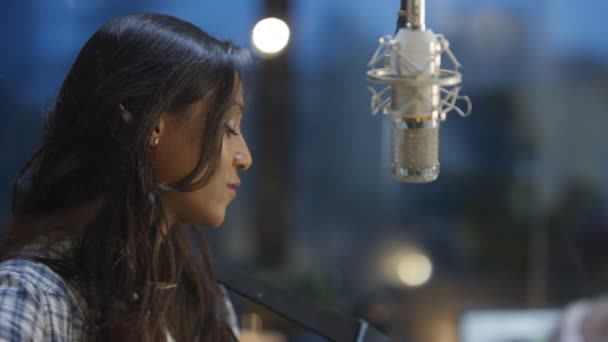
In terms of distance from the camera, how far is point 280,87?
285 centimetres

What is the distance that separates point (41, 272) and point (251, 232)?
1978 mm

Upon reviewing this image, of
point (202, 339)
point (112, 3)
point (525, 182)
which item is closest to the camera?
point (202, 339)

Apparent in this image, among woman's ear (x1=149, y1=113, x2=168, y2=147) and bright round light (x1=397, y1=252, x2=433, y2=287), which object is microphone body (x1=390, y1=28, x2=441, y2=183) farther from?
bright round light (x1=397, y1=252, x2=433, y2=287)

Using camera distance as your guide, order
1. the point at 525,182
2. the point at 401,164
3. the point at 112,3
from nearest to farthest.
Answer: the point at 401,164 → the point at 112,3 → the point at 525,182

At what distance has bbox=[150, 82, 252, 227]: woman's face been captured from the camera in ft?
3.22

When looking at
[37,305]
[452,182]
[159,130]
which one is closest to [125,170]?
[159,130]

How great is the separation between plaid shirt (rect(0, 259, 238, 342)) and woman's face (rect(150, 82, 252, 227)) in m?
0.16

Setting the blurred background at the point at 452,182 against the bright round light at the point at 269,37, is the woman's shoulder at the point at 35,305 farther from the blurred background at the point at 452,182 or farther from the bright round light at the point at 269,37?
the blurred background at the point at 452,182

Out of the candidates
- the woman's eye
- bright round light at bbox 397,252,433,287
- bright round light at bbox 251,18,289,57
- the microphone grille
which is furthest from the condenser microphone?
bright round light at bbox 397,252,433,287

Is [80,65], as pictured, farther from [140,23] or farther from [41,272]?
[41,272]

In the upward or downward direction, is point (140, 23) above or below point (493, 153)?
above

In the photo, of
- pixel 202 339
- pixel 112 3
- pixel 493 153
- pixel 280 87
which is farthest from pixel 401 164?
pixel 493 153

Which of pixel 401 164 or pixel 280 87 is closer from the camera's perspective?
pixel 401 164

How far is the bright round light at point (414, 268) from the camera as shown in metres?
2.99
